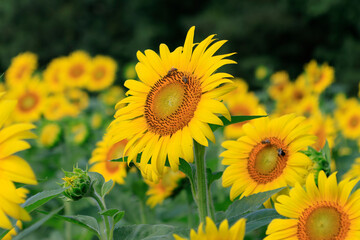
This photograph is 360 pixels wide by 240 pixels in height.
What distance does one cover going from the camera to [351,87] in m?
10.1

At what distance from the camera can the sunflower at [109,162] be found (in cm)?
178

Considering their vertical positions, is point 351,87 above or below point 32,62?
above

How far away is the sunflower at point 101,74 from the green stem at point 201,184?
3188mm

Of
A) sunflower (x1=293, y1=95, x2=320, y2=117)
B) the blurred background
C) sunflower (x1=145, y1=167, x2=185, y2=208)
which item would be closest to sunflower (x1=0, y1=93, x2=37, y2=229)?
sunflower (x1=145, y1=167, x2=185, y2=208)

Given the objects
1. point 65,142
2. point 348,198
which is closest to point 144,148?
point 348,198

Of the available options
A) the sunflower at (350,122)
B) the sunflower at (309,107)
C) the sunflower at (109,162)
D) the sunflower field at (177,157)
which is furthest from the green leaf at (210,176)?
the sunflower at (350,122)

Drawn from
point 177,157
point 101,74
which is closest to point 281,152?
point 177,157

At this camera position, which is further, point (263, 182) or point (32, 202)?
point (263, 182)

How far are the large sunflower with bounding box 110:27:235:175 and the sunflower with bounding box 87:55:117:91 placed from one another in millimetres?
3028

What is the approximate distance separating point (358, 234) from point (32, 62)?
361 cm

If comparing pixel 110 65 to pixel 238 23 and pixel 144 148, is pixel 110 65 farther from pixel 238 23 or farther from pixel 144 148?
pixel 238 23

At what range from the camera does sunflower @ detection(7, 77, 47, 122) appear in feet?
10.6

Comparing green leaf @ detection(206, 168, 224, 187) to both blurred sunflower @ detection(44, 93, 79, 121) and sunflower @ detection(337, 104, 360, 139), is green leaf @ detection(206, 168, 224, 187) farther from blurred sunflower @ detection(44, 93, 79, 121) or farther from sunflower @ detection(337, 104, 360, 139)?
blurred sunflower @ detection(44, 93, 79, 121)

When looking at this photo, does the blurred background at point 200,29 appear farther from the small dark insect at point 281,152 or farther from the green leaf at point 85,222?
the green leaf at point 85,222
